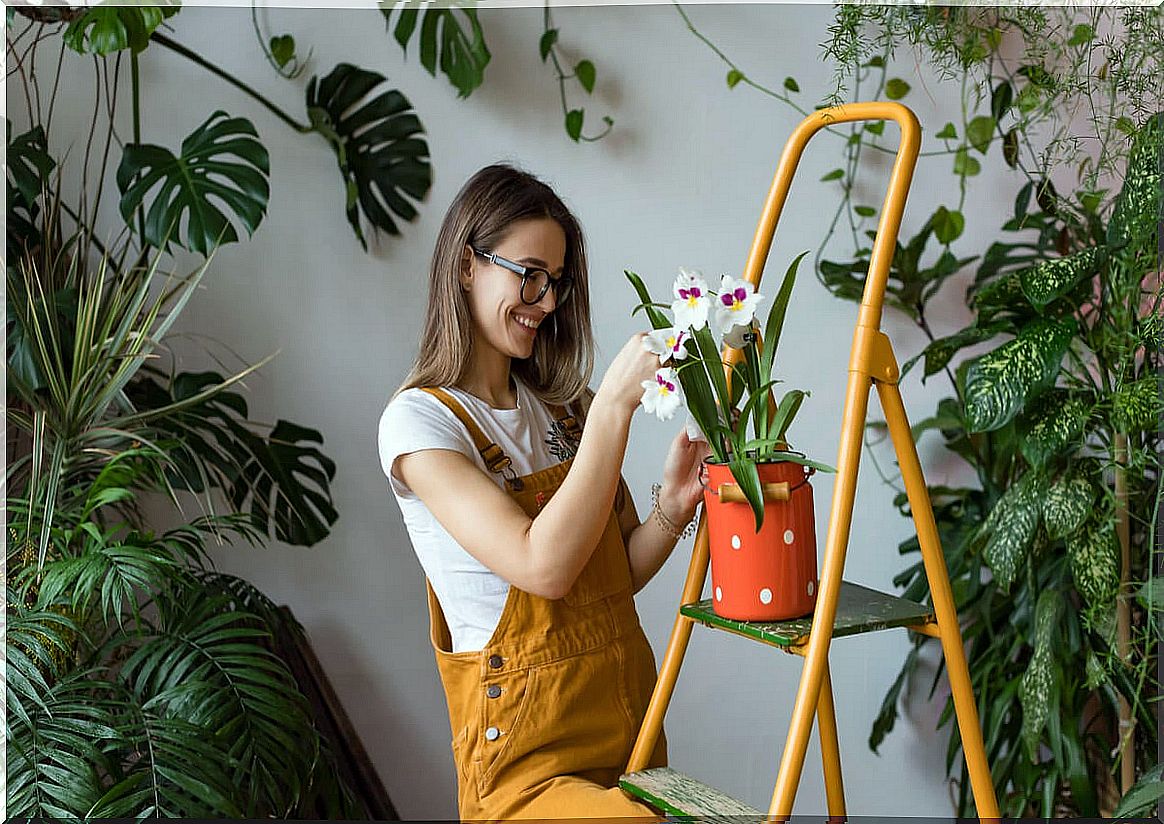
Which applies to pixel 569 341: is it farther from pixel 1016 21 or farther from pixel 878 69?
pixel 878 69

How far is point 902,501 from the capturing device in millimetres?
2373

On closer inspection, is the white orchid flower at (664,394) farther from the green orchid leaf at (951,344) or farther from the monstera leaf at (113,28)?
the monstera leaf at (113,28)

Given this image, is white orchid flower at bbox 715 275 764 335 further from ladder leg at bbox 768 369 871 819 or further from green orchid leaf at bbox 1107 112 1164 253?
green orchid leaf at bbox 1107 112 1164 253

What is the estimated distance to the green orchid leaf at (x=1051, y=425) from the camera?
1891 millimetres

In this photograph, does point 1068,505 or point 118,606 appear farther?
point 1068,505

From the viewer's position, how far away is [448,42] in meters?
2.27

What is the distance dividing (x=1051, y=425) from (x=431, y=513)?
1.11m

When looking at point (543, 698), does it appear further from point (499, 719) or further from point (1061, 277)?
point (1061, 277)

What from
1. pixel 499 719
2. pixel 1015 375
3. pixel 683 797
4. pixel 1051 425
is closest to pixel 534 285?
pixel 499 719

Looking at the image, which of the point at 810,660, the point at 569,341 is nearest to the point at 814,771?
the point at 569,341

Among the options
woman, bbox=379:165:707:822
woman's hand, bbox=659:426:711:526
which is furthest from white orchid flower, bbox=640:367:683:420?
woman's hand, bbox=659:426:711:526

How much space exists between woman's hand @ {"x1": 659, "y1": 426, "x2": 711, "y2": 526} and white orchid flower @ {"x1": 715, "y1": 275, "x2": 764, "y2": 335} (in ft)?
0.86

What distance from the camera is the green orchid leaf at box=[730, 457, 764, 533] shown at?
117 cm

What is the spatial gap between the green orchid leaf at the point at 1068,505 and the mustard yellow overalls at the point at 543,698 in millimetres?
849
